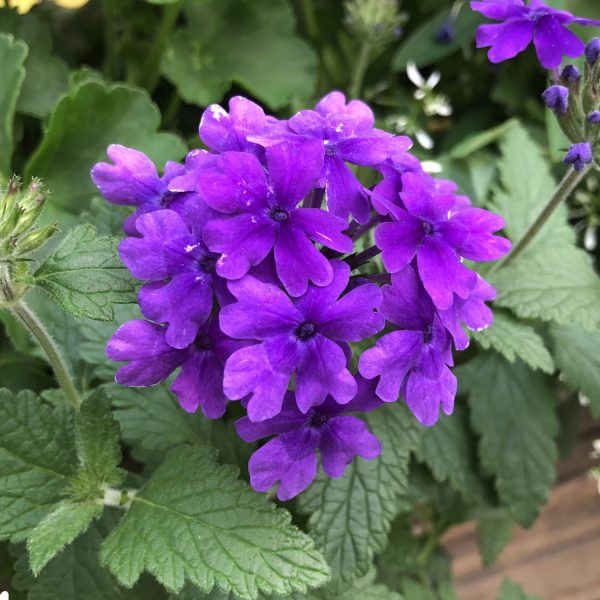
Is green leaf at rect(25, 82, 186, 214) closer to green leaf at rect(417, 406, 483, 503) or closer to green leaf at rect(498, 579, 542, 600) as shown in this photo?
green leaf at rect(417, 406, 483, 503)

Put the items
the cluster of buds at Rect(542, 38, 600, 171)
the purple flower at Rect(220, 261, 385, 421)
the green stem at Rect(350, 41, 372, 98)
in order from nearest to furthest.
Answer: the purple flower at Rect(220, 261, 385, 421), the cluster of buds at Rect(542, 38, 600, 171), the green stem at Rect(350, 41, 372, 98)

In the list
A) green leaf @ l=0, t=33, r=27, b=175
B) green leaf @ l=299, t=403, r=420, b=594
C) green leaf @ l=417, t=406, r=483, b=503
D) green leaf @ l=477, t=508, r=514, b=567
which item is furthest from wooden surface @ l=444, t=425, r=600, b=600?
green leaf @ l=0, t=33, r=27, b=175

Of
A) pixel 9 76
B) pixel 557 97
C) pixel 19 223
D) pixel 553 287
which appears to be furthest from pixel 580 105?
pixel 9 76

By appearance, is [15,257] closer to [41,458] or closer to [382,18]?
[41,458]

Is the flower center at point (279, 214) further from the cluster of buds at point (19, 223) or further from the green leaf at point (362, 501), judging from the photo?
the green leaf at point (362, 501)

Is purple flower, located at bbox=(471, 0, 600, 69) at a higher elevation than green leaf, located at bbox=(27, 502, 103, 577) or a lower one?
higher

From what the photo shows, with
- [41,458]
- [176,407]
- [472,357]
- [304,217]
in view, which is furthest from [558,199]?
[41,458]
